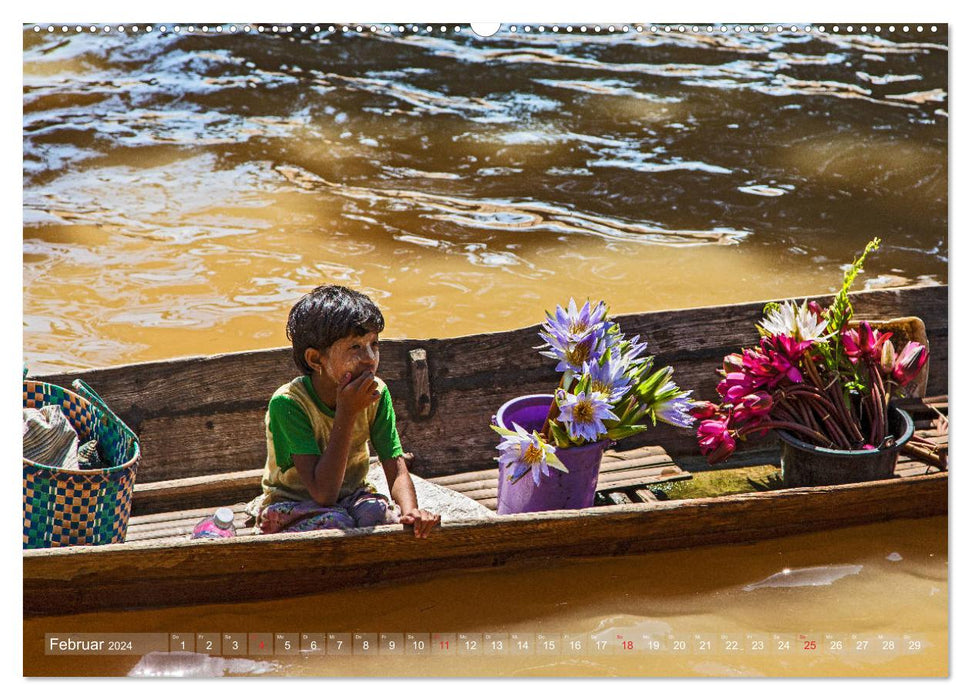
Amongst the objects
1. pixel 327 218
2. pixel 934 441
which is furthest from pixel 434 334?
pixel 934 441

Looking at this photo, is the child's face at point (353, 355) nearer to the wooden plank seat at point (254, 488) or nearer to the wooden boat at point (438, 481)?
the wooden boat at point (438, 481)

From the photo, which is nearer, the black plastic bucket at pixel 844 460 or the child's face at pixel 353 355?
the child's face at pixel 353 355

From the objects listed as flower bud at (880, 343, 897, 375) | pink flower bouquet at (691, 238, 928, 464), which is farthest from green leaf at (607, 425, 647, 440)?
flower bud at (880, 343, 897, 375)

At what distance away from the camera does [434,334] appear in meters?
5.00

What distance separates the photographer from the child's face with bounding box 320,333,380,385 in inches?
112

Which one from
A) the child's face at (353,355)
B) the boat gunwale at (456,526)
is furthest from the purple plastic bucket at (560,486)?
the child's face at (353,355)

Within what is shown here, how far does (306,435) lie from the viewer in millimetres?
2891

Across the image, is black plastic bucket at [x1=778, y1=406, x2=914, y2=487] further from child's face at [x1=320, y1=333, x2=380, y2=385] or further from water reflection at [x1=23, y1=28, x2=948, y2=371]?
child's face at [x1=320, y1=333, x2=380, y2=385]

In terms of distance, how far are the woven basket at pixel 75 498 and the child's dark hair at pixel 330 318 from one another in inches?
28.9

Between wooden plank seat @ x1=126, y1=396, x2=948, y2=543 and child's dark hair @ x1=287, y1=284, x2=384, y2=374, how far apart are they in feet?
2.69

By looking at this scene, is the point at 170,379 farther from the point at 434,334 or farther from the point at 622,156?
the point at 622,156

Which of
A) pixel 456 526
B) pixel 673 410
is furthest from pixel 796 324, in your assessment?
pixel 456 526

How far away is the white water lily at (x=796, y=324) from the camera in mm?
3398

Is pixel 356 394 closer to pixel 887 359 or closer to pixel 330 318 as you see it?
pixel 330 318
